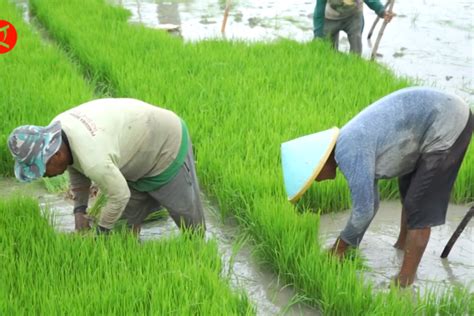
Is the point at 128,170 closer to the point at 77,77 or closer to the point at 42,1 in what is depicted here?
the point at 77,77

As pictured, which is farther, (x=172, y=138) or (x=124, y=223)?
(x=124, y=223)

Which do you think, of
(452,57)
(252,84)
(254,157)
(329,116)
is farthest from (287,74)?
(452,57)

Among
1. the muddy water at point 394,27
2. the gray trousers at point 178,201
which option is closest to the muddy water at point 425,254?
the gray trousers at point 178,201

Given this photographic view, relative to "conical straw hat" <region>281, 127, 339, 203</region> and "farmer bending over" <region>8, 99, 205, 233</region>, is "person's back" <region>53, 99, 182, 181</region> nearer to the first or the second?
"farmer bending over" <region>8, 99, 205, 233</region>

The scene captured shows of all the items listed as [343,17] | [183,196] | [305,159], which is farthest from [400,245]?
[343,17]

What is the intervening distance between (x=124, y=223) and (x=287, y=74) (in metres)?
2.71

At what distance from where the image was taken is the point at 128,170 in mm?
2615

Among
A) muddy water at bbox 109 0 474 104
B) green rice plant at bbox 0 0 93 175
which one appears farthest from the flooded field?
muddy water at bbox 109 0 474 104

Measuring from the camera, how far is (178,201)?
2.76m

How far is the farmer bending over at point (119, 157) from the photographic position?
228cm

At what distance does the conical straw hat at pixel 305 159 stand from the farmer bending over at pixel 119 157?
0.53m

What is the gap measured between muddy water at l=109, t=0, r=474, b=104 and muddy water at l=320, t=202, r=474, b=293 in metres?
2.22

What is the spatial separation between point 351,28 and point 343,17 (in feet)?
0.53

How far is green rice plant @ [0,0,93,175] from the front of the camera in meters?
4.13
